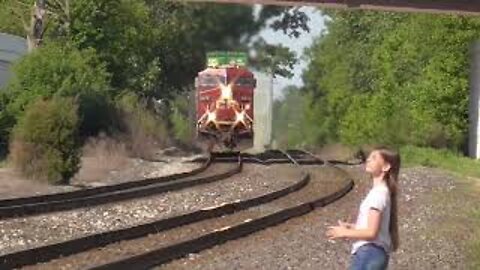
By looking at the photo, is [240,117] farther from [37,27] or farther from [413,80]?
[413,80]

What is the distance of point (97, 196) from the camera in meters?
18.8

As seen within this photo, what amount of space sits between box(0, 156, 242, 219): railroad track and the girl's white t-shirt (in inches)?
386

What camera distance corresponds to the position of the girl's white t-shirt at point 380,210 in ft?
21.4

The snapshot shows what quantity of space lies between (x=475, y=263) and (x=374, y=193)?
17.9 feet

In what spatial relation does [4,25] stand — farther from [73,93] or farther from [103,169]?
[103,169]

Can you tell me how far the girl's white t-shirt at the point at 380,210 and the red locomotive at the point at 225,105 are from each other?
27806 millimetres

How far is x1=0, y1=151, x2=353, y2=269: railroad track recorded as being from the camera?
1129 cm

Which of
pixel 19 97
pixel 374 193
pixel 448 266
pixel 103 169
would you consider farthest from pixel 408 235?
pixel 19 97

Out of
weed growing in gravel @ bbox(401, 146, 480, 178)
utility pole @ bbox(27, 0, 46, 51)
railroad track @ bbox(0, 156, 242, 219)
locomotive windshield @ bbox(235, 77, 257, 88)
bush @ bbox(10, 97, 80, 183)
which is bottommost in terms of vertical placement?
weed growing in gravel @ bbox(401, 146, 480, 178)

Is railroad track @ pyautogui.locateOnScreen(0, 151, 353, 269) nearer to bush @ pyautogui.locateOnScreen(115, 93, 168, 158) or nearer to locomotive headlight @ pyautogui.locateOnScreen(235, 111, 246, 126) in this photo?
locomotive headlight @ pyautogui.locateOnScreen(235, 111, 246, 126)

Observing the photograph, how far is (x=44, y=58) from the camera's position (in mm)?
35000

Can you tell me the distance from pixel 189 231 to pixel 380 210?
26.6 feet

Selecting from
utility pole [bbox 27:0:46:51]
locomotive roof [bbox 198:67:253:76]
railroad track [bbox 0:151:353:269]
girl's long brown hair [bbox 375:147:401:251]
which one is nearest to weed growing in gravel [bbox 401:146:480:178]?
locomotive roof [bbox 198:67:253:76]

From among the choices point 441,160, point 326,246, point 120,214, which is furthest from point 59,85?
point 326,246
